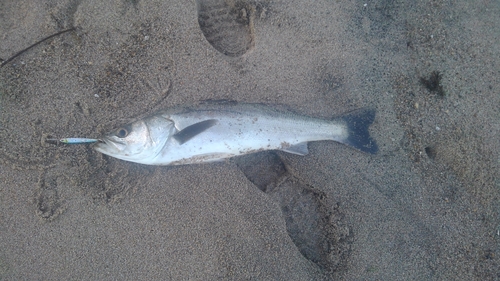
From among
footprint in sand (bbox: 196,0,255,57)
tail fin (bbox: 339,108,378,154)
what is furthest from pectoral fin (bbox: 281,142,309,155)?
footprint in sand (bbox: 196,0,255,57)

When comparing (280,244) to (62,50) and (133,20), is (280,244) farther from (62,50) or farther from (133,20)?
(62,50)

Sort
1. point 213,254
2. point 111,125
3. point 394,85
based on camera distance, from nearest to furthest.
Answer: point 213,254 → point 111,125 → point 394,85

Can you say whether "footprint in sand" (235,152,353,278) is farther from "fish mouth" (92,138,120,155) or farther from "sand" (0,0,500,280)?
"fish mouth" (92,138,120,155)

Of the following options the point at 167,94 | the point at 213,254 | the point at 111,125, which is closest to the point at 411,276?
the point at 213,254

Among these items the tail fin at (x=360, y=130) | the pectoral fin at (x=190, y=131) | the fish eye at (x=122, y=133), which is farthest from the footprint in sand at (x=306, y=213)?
the fish eye at (x=122, y=133)

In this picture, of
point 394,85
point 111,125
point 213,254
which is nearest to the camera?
point 213,254

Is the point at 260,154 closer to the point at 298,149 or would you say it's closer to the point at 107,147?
the point at 298,149

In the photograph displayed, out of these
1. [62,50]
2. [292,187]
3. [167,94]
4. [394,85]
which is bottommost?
[292,187]
